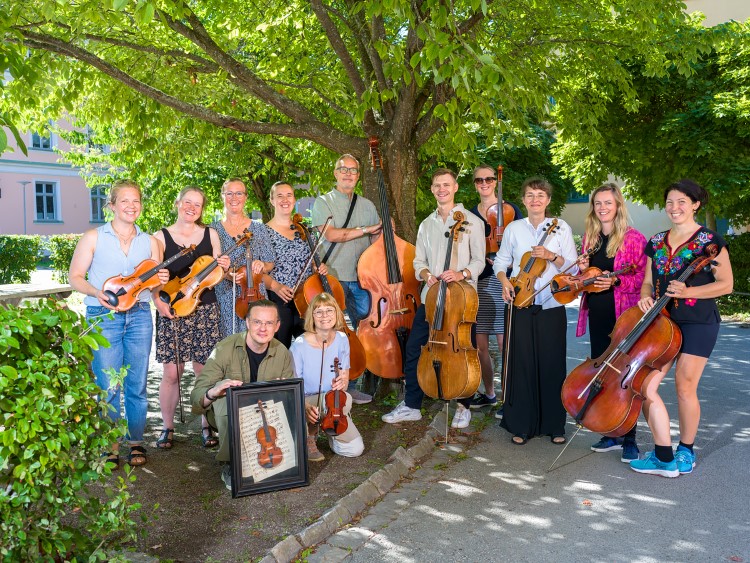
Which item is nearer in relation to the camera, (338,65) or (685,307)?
(685,307)

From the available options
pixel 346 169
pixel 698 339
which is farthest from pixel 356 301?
pixel 698 339

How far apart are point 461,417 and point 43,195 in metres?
34.1

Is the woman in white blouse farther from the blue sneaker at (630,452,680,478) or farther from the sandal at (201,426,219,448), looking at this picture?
the sandal at (201,426,219,448)

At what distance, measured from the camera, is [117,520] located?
297cm

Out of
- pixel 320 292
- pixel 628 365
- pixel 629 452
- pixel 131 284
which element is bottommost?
pixel 629 452

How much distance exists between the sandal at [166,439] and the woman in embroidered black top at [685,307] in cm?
321

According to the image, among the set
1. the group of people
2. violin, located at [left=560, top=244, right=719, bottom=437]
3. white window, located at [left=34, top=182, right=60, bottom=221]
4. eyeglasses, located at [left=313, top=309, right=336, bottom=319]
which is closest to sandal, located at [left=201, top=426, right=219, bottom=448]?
the group of people

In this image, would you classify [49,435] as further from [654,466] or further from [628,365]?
[654,466]

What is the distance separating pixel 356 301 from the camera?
242 inches

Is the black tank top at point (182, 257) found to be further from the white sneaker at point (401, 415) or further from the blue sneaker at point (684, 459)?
the blue sneaker at point (684, 459)

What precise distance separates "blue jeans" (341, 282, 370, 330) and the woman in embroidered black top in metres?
2.16

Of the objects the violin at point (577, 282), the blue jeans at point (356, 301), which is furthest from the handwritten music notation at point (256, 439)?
the violin at point (577, 282)

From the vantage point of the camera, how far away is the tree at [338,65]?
591cm

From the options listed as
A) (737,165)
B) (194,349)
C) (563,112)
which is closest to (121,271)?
(194,349)
